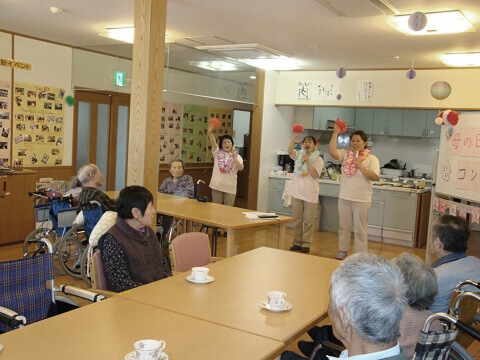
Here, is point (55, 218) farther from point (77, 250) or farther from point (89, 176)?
point (89, 176)

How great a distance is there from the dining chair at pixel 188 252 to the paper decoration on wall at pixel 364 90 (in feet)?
16.8

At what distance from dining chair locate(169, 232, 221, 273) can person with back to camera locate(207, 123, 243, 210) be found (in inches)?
133

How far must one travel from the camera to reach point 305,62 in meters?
7.55

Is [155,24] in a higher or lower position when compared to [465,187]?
higher

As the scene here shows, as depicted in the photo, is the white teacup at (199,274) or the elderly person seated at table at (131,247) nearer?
the white teacup at (199,274)

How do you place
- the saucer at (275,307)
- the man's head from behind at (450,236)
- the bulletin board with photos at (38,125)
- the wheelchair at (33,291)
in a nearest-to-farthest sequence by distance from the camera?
1. the saucer at (275,307)
2. the wheelchair at (33,291)
3. the man's head from behind at (450,236)
4. the bulletin board with photos at (38,125)

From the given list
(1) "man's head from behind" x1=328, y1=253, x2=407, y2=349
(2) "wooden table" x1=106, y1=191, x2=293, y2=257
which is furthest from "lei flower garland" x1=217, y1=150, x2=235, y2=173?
(1) "man's head from behind" x1=328, y1=253, x2=407, y2=349

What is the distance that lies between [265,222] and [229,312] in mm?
2470

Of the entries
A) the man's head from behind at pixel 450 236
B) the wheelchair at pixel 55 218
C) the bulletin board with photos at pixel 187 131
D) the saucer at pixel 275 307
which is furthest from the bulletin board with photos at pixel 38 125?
the man's head from behind at pixel 450 236

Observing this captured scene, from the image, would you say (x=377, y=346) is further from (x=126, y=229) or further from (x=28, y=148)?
(x=28, y=148)

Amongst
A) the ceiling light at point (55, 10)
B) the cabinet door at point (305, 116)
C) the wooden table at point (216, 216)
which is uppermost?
the ceiling light at point (55, 10)

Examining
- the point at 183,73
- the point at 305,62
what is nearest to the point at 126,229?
the point at 183,73

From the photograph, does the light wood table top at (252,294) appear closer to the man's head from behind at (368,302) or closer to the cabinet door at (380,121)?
the man's head from behind at (368,302)

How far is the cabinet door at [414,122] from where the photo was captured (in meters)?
8.65
